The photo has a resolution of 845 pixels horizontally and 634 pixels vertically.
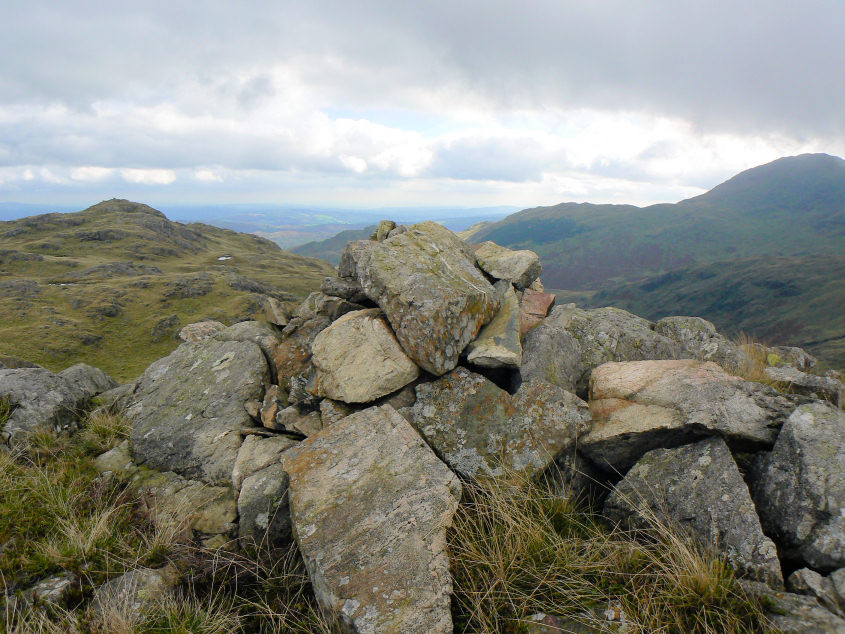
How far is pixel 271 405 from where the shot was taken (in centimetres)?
830

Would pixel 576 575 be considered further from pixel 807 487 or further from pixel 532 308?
pixel 532 308

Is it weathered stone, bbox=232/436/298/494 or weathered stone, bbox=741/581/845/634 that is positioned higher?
weathered stone, bbox=741/581/845/634

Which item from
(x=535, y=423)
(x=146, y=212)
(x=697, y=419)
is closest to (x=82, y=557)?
(x=535, y=423)

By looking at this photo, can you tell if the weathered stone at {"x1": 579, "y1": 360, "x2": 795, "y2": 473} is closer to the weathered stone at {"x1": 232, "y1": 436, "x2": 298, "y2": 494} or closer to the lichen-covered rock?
the lichen-covered rock

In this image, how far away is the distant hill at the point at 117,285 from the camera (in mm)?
60344

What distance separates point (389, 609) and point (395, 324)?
4.56 meters

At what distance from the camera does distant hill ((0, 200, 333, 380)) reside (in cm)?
6034

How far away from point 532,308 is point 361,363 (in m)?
4.56

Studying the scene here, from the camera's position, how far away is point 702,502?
5.37 meters

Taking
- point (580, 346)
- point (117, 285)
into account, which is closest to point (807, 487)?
point (580, 346)

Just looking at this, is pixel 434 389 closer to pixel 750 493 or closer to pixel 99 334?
pixel 750 493

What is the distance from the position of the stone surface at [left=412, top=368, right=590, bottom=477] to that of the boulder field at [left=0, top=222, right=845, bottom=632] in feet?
0.11

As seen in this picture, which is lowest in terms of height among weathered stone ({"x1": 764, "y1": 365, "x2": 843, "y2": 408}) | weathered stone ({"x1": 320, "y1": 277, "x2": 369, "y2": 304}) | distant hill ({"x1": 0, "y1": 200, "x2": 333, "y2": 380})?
distant hill ({"x1": 0, "y1": 200, "x2": 333, "y2": 380})

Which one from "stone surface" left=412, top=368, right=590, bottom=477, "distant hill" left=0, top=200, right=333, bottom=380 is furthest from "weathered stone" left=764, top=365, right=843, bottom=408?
"distant hill" left=0, top=200, right=333, bottom=380
